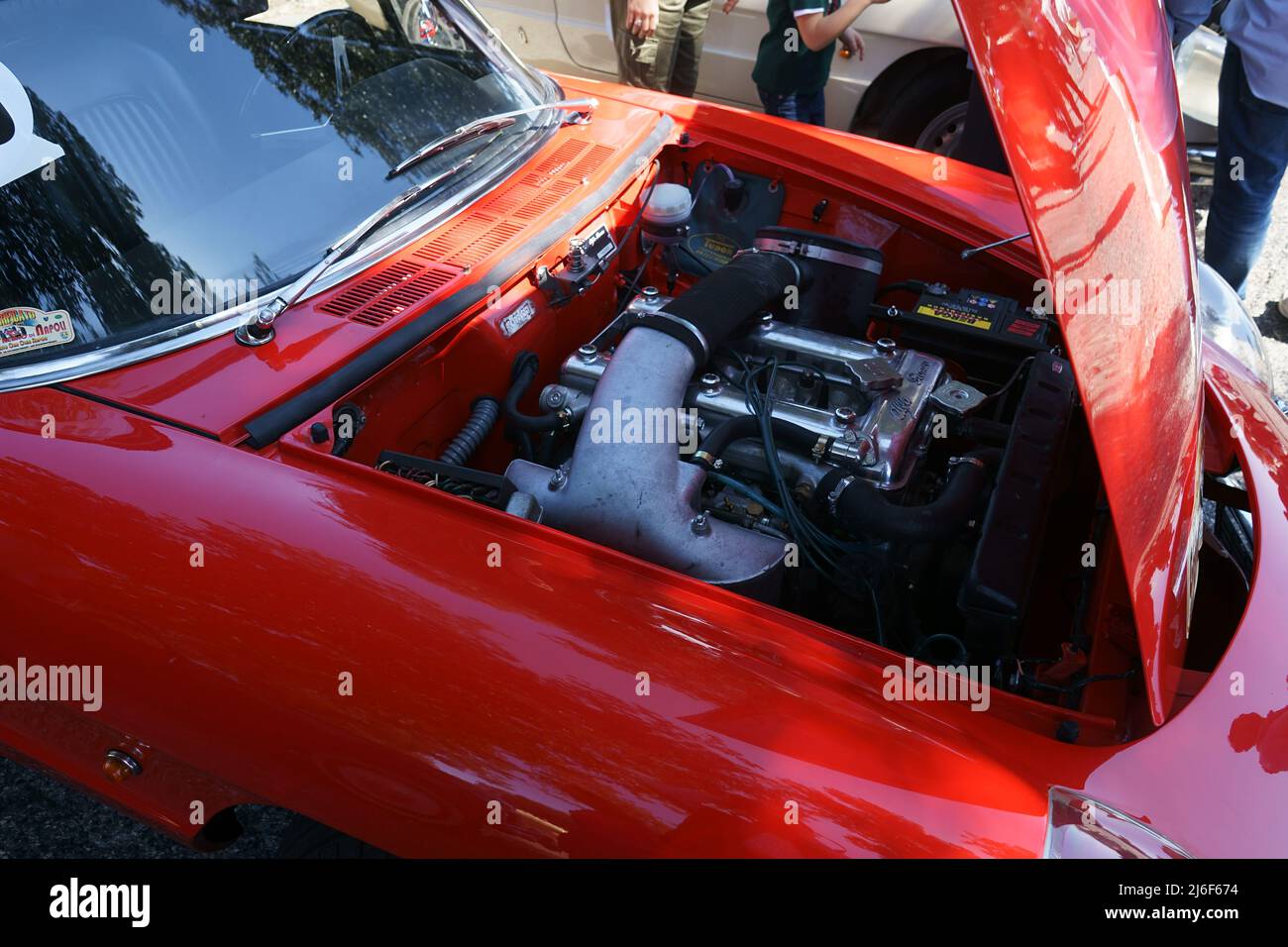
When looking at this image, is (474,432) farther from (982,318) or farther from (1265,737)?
(1265,737)

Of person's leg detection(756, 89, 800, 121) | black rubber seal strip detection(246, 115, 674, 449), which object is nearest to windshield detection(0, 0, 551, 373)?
black rubber seal strip detection(246, 115, 674, 449)

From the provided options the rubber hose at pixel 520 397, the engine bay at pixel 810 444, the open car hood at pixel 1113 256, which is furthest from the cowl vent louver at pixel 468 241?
the open car hood at pixel 1113 256

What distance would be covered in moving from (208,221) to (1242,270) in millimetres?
3795

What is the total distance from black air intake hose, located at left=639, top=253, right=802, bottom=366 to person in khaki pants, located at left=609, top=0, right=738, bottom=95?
7.28ft

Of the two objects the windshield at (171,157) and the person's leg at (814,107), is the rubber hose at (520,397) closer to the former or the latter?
the windshield at (171,157)

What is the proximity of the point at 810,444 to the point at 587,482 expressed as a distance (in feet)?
1.56

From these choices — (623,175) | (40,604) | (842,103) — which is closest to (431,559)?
(40,604)

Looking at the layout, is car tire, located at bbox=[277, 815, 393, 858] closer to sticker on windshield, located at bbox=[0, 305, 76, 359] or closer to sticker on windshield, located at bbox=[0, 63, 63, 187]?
sticker on windshield, located at bbox=[0, 305, 76, 359]

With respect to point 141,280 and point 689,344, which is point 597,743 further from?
point 141,280

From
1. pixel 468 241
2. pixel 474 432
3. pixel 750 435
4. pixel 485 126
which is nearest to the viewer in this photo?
pixel 750 435

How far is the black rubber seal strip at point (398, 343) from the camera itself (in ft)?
5.87

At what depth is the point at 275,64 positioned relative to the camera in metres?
2.24

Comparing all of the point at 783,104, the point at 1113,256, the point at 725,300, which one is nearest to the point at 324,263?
the point at 725,300

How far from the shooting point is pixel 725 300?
2176 mm
